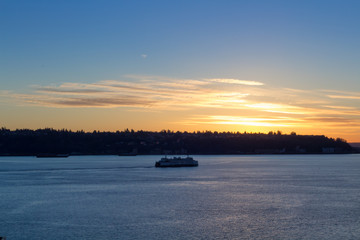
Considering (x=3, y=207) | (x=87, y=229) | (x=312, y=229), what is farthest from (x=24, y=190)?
(x=312, y=229)

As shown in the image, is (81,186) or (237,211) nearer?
(237,211)

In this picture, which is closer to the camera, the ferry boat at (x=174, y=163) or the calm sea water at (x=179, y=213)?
the calm sea water at (x=179, y=213)

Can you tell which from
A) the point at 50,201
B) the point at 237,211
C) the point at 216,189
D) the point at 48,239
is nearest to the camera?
the point at 48,239

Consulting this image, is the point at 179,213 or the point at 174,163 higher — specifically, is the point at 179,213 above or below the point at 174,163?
below

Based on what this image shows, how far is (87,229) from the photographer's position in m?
46.4

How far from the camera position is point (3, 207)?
6116 centimetres

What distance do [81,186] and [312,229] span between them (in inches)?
2199

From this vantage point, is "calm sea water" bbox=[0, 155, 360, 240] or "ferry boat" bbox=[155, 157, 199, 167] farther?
"ferry boat" bbox=[155, 157, 199, 167]

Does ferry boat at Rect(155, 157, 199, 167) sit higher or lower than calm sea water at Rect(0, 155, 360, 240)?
higher

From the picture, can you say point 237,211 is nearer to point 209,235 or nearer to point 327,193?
point 209,235

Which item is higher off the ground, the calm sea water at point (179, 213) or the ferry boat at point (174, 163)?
the ferry boat at point (174, 163)

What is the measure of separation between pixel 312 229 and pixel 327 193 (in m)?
33.8

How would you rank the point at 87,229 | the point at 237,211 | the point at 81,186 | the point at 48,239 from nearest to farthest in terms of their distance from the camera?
1. the point at 48,239
2. the point at 87,229
3. the point at 237,211
4. the point at 81,186

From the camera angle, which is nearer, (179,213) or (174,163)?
(179,213)
